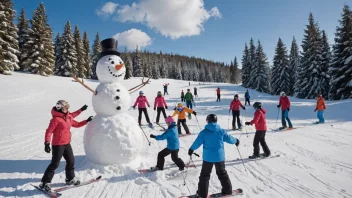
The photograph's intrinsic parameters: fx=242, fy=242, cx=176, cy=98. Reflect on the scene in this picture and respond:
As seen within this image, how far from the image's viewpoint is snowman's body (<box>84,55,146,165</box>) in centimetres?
600

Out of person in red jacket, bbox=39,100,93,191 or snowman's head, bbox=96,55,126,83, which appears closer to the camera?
person in red jacket, bbox=39,100,93,191

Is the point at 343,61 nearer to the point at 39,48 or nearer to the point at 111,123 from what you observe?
the point at 111,123

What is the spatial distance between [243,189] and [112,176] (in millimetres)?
2978

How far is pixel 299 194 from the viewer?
475 centimetres

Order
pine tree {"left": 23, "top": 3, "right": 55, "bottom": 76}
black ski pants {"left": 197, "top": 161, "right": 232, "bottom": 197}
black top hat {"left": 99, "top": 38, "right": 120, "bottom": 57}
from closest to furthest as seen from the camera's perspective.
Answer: black ski pants {"left": 197, "top": 161, "right": 232, "bottom": 197} → black top hat {"left": 99, "top": 38, "right": 120, "bottom": 57} → pine tree {"left": 23, "top": 3, "right": 55, "bottom": 76}

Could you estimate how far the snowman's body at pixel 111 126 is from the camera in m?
6.00

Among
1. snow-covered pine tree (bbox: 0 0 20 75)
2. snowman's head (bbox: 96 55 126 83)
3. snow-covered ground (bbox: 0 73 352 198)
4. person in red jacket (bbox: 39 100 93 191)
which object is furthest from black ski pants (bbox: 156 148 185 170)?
snow-covered pine tree (bbox: 0 0 20 75)

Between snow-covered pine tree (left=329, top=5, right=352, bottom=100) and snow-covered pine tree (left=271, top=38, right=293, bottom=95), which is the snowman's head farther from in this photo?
snow-covered pine tree (left=271, top=38, right=293, bottom=95)

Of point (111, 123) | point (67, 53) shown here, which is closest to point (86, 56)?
point (67, 53)

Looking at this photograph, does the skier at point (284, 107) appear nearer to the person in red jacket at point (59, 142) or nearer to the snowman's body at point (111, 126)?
the snowman's body at point (111, 126)

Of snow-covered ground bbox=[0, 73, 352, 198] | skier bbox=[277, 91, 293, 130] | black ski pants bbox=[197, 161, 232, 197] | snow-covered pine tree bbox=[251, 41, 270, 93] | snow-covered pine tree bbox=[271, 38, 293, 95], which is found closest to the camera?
black ski pants bbox=[197, 161, 232, 197]

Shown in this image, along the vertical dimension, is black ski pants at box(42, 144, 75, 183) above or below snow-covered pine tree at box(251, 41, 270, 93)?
below

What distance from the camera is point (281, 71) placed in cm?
4122

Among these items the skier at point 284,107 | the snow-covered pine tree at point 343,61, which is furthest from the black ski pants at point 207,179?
the snow-covered pine tree at point 343,61
